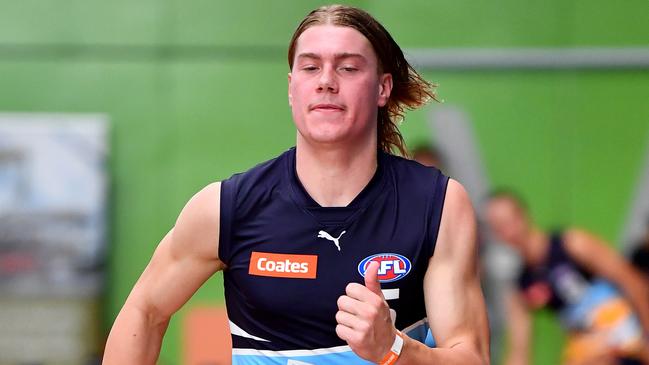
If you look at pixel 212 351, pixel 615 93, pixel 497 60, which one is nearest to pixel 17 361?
pixel 212 351

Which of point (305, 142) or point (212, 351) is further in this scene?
point (212, 351)

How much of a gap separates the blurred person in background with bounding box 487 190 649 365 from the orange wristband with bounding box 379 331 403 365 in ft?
19.7

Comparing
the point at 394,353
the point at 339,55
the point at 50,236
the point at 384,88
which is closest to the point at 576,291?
the point at 50,236

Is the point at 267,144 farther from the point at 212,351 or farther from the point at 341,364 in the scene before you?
the point at 341,364

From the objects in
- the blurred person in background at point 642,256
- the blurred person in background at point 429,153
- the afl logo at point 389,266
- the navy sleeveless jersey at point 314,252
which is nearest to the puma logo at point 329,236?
the navy sleeveless jersey at point 314,252

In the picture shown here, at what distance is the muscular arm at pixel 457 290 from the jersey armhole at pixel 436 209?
0.04ft

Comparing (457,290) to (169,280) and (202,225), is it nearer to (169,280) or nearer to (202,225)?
(202,225)

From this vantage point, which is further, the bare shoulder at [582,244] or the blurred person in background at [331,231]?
the bare shoulder at [582,244]

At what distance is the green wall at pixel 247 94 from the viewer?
32.1 feet

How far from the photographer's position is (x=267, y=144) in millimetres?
9812

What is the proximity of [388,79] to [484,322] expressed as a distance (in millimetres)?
859

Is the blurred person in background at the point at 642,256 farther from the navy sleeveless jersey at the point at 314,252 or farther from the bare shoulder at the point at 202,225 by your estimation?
the bare shoulder at the point at 202,225

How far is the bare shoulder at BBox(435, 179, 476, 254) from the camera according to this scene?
406 cm

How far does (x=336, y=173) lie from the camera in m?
4.16
